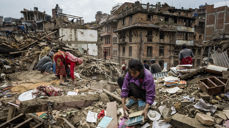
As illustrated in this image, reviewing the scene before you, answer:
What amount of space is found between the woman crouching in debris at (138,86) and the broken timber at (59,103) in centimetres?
130

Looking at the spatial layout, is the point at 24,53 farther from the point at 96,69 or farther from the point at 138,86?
the point at 138,86

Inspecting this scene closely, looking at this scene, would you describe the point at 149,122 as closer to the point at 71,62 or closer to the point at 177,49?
the point at 71,62

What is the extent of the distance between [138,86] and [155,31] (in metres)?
23.8

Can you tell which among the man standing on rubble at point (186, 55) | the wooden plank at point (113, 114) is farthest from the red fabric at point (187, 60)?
the wooden plank at point (113, 114)

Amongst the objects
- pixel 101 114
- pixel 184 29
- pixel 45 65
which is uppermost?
pixel 184 29

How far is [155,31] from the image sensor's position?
2455 centimetres

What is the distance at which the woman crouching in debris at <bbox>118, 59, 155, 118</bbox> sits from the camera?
2.64 metres

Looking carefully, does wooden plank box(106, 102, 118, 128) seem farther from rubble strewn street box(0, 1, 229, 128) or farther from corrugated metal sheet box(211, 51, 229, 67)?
corrugated metal sheet box(211, 51, 229, 67)

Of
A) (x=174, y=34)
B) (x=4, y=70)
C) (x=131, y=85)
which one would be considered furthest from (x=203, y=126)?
(x=174, y=34)

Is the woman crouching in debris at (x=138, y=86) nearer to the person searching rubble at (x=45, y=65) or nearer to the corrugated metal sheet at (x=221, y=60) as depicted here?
the corrugated metal sheet at (x=221, y=60)

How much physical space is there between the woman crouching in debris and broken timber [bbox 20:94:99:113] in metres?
1.30

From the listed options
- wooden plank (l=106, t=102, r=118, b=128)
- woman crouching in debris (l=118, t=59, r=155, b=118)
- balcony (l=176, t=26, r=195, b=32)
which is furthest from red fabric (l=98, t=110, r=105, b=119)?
balcony (l=176, t=26, r=195, b=32)

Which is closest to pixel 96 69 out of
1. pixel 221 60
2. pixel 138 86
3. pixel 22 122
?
pixel 22 122

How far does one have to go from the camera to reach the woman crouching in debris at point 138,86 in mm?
2639
